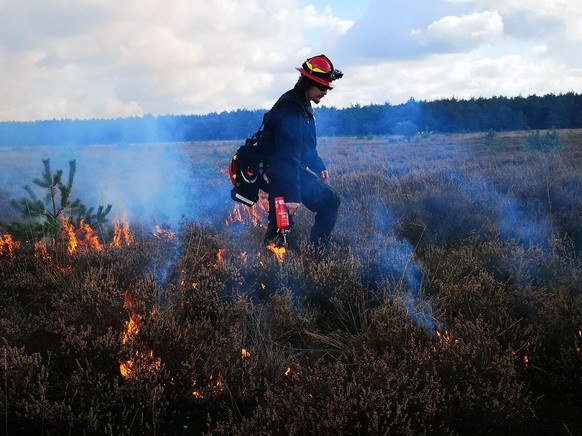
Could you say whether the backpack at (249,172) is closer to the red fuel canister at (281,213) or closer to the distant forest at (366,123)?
the red fuel canister at (281,213)

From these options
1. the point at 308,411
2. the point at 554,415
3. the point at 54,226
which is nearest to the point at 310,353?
the point at 308,411

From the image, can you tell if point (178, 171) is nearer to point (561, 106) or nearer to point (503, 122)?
point (503, 122)

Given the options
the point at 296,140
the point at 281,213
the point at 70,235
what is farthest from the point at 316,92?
the point at 70,235

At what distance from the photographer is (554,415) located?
2967 mm

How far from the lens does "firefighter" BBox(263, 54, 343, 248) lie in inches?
190

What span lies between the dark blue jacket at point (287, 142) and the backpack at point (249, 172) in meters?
0.08

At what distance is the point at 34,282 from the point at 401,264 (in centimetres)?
314

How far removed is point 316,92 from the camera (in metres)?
4.97

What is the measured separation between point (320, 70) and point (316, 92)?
0.77ft

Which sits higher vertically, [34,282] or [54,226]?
[54,226]

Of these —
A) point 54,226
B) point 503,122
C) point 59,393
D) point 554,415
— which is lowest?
point 554,415

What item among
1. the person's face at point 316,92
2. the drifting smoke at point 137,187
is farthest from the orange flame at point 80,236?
the person's face at point 316,92

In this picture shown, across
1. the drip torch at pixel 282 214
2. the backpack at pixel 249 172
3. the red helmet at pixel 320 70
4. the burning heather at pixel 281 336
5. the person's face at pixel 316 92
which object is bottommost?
the burning heather at pixel 281 336

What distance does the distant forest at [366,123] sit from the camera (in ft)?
145
